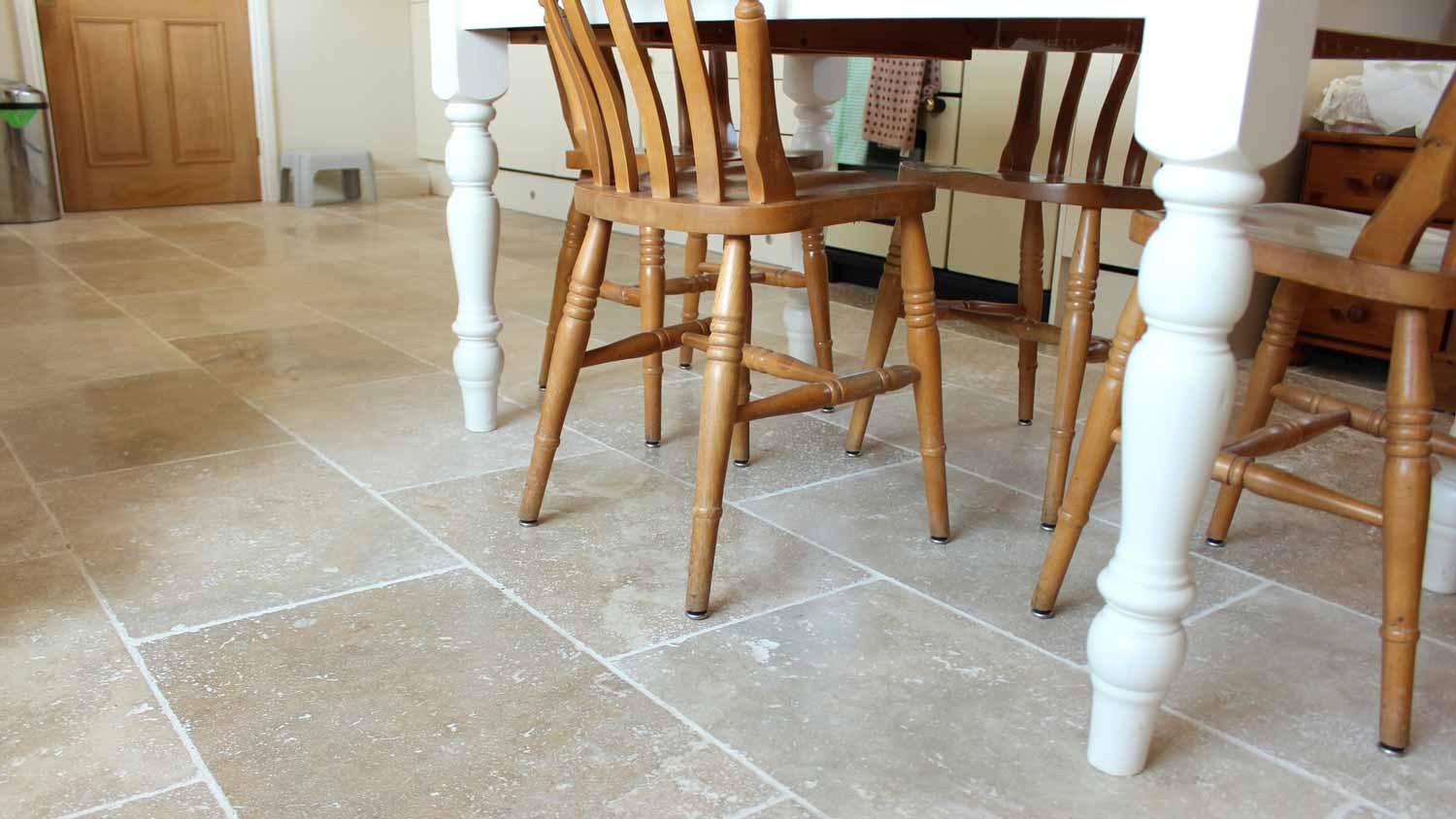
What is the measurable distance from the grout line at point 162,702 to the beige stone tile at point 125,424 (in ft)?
1.44

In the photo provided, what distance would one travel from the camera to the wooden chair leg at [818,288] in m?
2.04

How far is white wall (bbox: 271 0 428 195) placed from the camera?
5250mm

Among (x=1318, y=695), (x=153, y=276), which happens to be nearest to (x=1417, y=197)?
(x=1318, y=695)

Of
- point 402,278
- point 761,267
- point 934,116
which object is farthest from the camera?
point 402,278

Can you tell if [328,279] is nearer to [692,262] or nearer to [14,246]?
[14,246]

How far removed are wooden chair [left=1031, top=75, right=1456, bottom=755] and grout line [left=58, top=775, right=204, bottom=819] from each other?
99cm

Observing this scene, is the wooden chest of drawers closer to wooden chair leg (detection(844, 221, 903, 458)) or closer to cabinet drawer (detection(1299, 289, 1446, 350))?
cabinet drawer (detection(1299, 289, 1446, 350))

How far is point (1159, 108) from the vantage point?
100cm

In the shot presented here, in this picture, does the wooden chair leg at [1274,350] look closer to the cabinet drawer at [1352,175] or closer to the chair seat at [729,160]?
the chair seat at [729,160]

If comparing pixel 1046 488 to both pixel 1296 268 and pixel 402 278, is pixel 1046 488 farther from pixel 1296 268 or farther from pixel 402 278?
pixel 402 278

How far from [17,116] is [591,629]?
4012 millimetres

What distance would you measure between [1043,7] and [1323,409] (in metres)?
0.67

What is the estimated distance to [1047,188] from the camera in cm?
175

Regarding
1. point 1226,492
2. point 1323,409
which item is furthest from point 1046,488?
point 1323,409
